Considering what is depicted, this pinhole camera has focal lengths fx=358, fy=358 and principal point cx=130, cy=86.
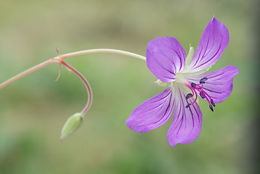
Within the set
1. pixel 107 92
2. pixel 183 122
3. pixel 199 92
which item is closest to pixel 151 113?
pixel 183 122

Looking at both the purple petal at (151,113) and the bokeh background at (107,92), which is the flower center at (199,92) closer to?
the purple petal at (151,113)

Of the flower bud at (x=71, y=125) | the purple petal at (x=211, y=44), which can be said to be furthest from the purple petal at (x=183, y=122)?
the flower bud at (x=71, y=125)

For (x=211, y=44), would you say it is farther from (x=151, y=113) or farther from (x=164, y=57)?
(x=151, y=113)

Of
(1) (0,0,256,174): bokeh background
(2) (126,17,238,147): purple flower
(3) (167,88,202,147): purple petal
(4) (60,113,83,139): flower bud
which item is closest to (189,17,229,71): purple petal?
(2) (126,17,238,147): purple flower

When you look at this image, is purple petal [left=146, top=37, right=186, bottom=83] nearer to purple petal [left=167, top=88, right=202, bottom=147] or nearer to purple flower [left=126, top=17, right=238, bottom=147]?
purple flower [left=126, top=17, right=238, bottom=147]

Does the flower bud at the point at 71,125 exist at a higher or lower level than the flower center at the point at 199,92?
lower

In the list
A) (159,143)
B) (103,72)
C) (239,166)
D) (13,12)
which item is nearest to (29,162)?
(159,143)

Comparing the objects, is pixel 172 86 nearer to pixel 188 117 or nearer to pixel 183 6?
pixel 188 117

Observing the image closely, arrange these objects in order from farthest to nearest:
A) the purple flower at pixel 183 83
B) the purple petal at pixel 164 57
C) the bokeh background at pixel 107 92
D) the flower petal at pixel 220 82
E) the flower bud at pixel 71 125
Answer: the bokeh background at pixel 107 92, the flower petal at pixel 220 82, the flower bud at pixel 71 125, the purple flower at pixel 183 83, the purple petal at pixel 164 57
